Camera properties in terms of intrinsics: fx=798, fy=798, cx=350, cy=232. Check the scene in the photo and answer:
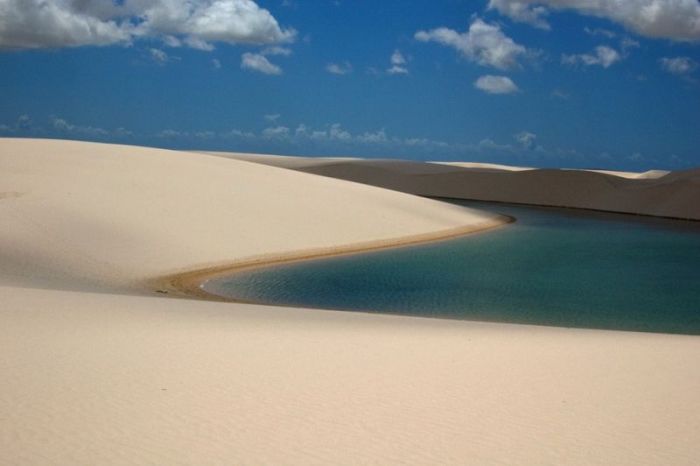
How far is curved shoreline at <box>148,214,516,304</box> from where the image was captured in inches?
428

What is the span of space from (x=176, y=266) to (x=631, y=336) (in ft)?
24.7

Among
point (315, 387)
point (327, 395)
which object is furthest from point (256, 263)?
point (327, 395)

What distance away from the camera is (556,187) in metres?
42.4

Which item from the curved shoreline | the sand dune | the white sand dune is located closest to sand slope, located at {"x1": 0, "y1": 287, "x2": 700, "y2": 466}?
the white sand dune

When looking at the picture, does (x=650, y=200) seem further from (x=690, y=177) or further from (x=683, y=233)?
(x=683, y=233)

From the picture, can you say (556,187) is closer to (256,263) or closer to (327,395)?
(256,263)

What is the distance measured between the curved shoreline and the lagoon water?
328 millimetres

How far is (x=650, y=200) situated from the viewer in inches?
1345

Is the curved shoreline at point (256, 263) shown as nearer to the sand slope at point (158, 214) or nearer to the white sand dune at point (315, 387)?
the sand slope at point (158, 214)

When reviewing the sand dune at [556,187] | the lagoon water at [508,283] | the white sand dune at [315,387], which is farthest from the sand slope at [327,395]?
the sand dune at [556,187]

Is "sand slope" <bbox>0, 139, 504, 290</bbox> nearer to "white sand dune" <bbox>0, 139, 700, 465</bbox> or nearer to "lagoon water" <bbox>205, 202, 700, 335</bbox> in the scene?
"white sand dune" <bbox>0, 139, 700, 465</bbox>

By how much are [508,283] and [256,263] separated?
432 centimetres

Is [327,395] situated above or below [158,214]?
below

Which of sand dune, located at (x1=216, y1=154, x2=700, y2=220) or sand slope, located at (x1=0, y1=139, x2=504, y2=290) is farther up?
sand dune, located at (x1=216, y1=154, x2=700, y2=220)
